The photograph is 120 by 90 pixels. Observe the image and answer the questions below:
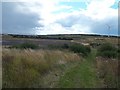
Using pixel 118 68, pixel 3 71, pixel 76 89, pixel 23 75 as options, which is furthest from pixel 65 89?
pixel 118 68

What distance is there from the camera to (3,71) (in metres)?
14.1

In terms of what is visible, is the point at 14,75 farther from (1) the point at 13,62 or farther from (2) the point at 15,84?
(1) the point at 13,62

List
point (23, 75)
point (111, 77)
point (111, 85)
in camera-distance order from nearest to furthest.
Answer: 1. point (23, 75)
2. point (111, 85)
3. point (111, 77)

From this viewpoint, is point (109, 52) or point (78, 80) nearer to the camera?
point (78, 80)

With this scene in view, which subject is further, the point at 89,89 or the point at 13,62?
the point at 13,62

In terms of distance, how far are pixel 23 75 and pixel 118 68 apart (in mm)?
4980

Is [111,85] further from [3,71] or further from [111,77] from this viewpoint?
[3,71]

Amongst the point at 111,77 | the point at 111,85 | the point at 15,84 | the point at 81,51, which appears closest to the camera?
the point at 15,84

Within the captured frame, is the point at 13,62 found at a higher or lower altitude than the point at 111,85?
higher

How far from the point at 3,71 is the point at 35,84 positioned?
1.73 meters

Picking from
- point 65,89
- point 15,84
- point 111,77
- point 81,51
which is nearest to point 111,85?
point 111,77

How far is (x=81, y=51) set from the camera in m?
44.6

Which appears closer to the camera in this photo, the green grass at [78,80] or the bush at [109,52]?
the green grass at [78,80]

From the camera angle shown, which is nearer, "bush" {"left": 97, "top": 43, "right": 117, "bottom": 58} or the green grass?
the green grass
